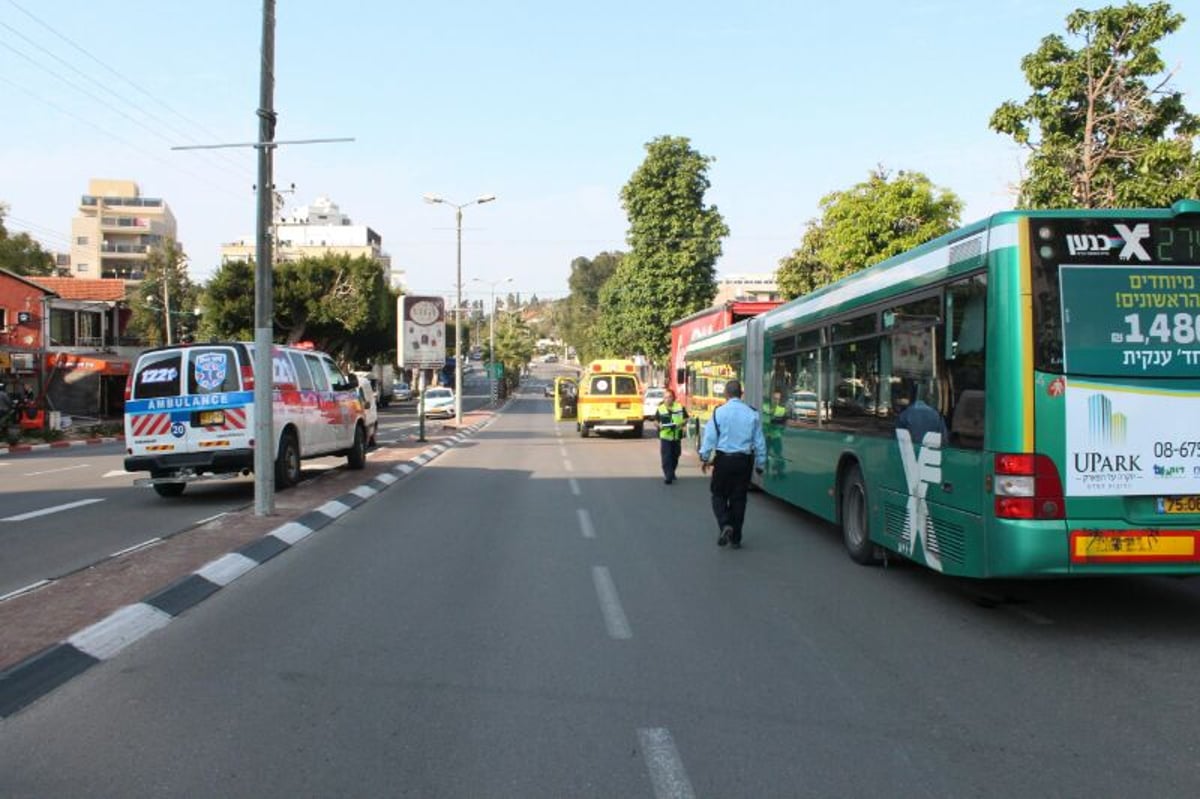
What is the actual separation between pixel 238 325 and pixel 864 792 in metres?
47.5

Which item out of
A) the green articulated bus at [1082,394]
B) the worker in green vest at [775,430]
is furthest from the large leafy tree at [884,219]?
the green articulated bus at [1082,394]

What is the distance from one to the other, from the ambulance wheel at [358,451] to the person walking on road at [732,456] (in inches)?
396

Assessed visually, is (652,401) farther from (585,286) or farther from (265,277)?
(585,286)

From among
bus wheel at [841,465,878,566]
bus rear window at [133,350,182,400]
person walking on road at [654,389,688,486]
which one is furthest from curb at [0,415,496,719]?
person walking on road at [654,389,688,486]

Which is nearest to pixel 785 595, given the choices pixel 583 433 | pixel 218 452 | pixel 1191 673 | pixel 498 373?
pixel 1191 673

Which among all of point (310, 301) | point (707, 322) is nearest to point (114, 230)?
point (310, 301)

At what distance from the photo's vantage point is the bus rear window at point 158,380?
1377 centimetres

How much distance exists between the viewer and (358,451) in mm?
18812

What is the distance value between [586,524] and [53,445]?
79.0ft

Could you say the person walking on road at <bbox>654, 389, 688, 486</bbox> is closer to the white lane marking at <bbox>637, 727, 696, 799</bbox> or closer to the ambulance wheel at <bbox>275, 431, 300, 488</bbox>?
the ambulance wheel at <bbox>275, 431, 300, 488</bbox>

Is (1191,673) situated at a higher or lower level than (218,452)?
lower

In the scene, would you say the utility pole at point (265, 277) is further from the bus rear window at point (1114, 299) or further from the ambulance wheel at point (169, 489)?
the bus rear window at point (1114, 299)

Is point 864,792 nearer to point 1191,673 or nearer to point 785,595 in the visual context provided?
point 1191,673

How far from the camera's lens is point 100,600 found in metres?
7.20
